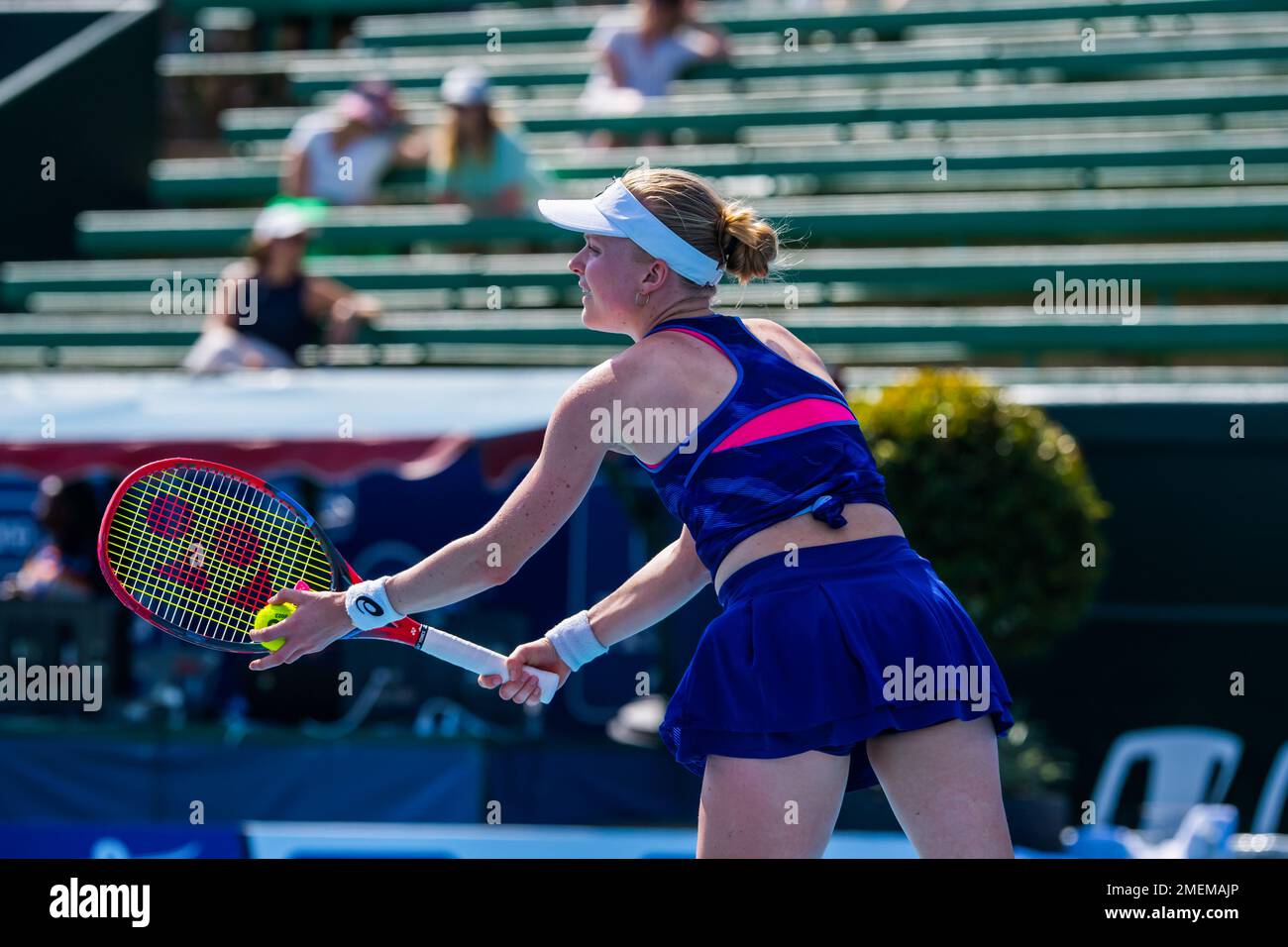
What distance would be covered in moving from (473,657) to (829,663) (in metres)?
0.67

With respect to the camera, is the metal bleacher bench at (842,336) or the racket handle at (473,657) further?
the metal bleacher bench at (842,336)

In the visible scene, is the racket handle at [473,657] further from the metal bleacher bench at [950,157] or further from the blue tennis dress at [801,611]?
the metal bleacher bench at [950,157]

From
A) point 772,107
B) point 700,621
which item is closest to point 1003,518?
point 700,621

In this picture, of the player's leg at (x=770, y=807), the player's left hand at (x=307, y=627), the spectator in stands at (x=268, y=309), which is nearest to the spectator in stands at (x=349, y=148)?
the spectator in stands at (x=268, y=309)

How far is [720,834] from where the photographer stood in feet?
9.50

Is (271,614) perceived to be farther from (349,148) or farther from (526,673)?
(349,148)

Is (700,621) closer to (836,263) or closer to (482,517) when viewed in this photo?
(482,517)

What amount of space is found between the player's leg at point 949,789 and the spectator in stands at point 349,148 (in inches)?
288

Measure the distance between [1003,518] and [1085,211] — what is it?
10.2 ft

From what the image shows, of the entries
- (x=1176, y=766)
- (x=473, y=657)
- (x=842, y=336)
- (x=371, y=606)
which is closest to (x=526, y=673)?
(x=473, y=657)

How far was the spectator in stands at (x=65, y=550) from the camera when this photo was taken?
23.8 feet

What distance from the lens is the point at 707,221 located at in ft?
10.4

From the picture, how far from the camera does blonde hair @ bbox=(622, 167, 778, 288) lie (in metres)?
3.13

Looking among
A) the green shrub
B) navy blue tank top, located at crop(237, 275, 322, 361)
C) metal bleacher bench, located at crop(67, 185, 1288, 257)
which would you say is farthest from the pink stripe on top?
navy blue tank top, located at crop(237, 275, 322, 361)
